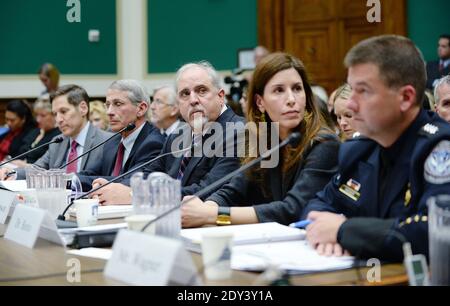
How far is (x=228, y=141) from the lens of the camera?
3.01 m

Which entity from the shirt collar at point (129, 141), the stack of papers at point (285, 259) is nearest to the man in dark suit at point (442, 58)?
the shirt collar at point (129, 141)

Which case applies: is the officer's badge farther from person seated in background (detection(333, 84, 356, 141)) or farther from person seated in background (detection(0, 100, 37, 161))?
person seated in background (detection(0, 100, 37, 161))

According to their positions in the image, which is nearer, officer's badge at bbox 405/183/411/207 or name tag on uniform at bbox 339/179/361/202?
officer's badge at bbox 405/183/411/207

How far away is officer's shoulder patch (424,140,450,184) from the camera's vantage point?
1.67m

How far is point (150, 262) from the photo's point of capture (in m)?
1.43

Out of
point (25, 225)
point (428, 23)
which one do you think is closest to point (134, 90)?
point (25, 225)

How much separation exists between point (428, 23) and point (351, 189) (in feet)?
18.3

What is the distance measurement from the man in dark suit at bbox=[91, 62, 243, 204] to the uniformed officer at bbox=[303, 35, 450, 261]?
1.11m

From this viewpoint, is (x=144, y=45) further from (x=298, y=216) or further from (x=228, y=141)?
(x=298, y=216)

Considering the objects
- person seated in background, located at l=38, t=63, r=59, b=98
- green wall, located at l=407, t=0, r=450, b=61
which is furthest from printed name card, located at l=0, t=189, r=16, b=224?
person seated in background, located at l=38, t=63, r=59, b=98

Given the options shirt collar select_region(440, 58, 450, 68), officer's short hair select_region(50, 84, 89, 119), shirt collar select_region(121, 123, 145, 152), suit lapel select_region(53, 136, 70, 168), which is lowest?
suit lapel select_region(53, 136, 70, 168)

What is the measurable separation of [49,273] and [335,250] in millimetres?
717

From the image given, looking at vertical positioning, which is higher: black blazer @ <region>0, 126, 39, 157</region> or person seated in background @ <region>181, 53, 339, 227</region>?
person seated in background @ <region>181, 53, 339, 227</region>

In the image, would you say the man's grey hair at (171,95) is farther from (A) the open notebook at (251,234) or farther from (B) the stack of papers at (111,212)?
(A) the open notebook at (251,234)
